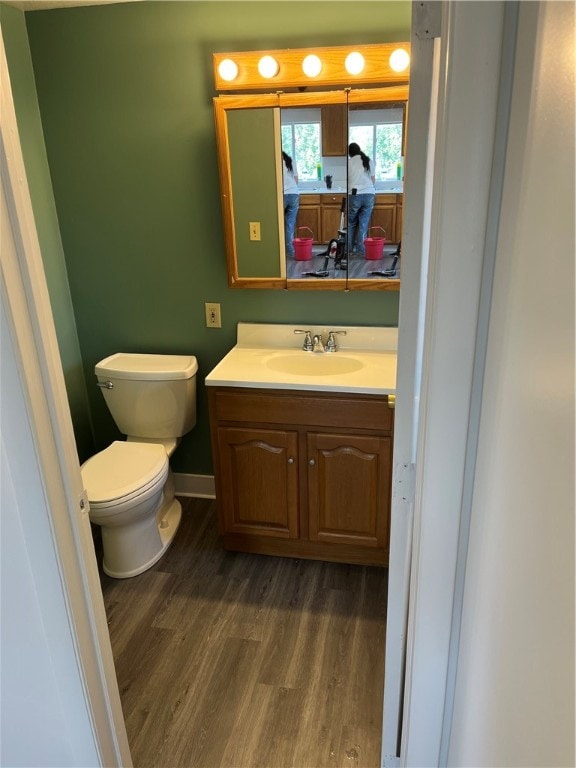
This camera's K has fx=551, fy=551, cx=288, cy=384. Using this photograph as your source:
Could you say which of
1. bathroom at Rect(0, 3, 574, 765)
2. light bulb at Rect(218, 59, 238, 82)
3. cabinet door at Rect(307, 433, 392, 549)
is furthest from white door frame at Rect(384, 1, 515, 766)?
light bulb at Rect(218, 59, 238, 82)

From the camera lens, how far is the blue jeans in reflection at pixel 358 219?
2.23 meters

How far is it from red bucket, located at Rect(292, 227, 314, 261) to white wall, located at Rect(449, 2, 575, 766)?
5.11 ft

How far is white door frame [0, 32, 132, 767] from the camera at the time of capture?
100 centimetres

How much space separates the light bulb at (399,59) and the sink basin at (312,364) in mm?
1115

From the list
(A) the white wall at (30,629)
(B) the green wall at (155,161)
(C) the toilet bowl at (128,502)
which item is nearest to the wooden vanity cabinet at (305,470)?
(C) the toilet bowl at (128,502)

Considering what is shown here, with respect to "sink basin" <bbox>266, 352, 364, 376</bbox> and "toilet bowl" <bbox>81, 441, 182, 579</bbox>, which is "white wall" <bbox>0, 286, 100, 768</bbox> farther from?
"sink basin" <bbox>266, 352, 364, 376</bbox>

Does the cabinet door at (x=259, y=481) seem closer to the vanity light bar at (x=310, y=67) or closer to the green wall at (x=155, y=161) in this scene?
the green wall at (x=155, y=161)

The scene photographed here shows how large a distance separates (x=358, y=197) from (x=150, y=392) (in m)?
1.21

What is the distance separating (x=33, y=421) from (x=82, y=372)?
5.89 ft

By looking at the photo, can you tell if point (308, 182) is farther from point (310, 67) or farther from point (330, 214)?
point (310, 67)

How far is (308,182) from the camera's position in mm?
2242

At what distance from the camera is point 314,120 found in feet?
7.08

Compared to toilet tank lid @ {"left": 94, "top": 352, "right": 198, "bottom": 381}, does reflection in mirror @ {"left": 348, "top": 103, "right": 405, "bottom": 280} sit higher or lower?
higher

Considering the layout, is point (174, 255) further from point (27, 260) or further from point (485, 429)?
point (485, 429)
